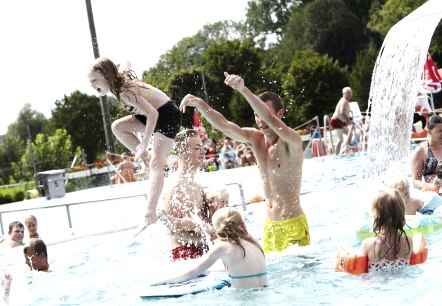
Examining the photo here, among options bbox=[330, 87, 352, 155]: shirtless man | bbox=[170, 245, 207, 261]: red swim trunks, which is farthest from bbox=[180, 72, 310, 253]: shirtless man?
bbox=[330, 87, 352, 155]: shirtless man

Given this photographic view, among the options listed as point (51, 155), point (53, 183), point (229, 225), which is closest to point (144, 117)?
point (229, 225)

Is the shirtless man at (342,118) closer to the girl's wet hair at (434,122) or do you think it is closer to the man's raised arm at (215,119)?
the girl's wet hair at (434,122)

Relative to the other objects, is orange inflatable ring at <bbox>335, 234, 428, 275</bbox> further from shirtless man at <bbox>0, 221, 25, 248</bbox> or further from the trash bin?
the trash bin

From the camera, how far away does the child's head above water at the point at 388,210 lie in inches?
228

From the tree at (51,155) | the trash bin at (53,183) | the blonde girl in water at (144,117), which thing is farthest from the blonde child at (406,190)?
the tree at (51,155)

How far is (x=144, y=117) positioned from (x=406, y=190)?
2.57 metres

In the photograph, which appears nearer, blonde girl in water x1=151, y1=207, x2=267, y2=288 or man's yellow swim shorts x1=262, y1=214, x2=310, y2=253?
blonde girl in water x1=151, y1=207, x2=267, y2=288

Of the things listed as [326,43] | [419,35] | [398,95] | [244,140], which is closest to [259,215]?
Answer: [398,95]

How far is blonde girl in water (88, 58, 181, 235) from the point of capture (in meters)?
6.44

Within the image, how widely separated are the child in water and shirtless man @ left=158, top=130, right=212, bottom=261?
57.5 inches

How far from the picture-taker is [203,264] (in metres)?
5.92

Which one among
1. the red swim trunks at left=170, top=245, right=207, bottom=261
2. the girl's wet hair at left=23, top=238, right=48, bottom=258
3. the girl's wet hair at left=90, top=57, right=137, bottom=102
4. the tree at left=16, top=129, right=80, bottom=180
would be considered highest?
the tree at left=16, top=129, right=80, bottom=180

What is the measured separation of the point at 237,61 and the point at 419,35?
52573 millimetres

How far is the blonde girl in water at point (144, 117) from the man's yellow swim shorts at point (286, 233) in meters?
1.04
